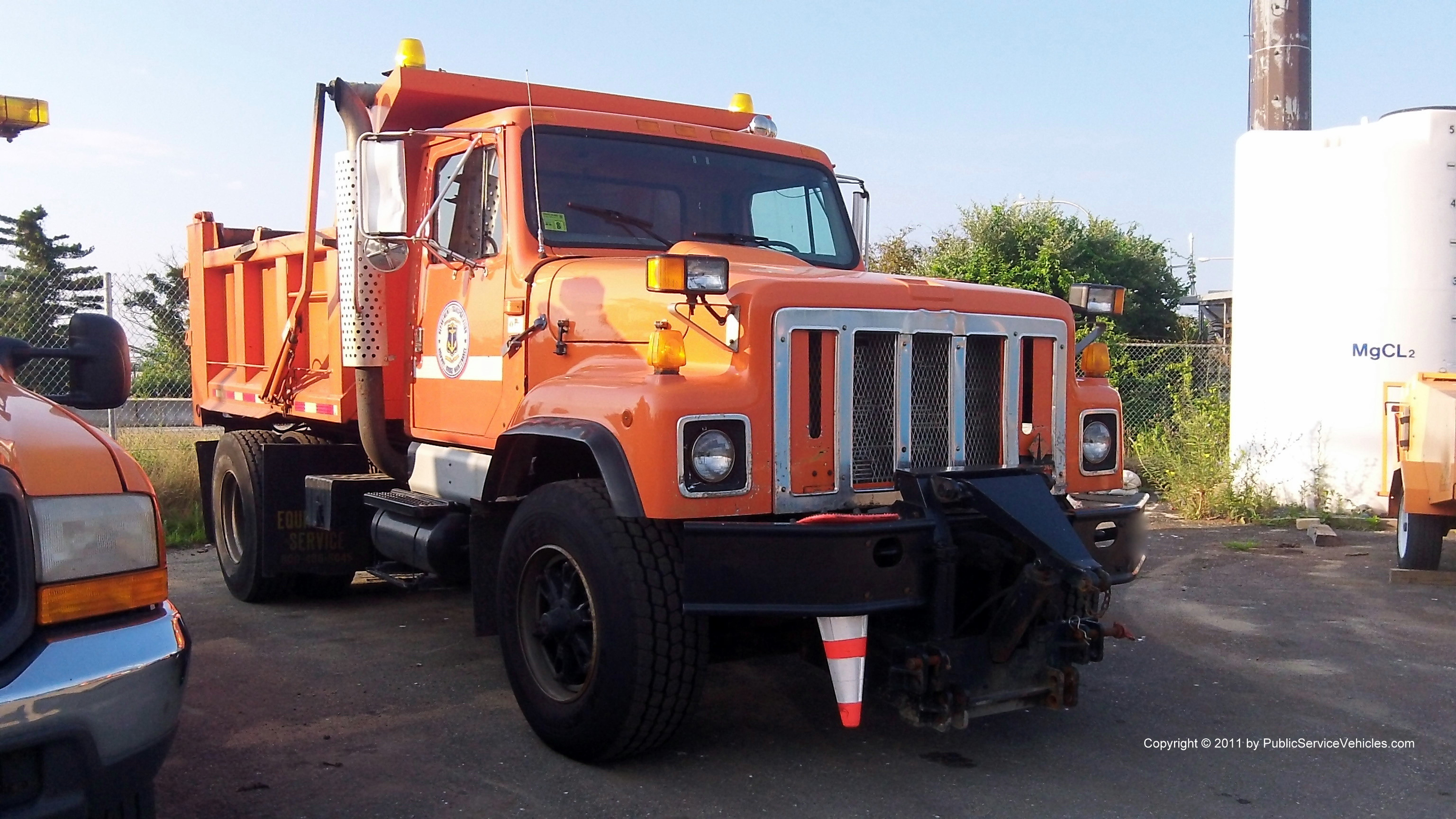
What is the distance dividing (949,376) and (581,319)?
146 cm

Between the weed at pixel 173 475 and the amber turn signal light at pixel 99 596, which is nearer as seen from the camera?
the amber turn signal light at pixel 99 596

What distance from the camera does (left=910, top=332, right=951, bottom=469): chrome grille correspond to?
4.39 metres

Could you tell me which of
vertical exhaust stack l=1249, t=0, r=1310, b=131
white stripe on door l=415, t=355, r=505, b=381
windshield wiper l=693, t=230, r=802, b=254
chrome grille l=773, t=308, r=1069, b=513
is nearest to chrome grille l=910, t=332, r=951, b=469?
chrome grille l=773, t=308, r=1069, b=513

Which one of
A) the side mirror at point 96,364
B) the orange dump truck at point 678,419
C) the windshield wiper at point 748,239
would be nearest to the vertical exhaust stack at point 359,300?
the orange dump truck at point 678,419

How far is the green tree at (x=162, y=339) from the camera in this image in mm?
9922

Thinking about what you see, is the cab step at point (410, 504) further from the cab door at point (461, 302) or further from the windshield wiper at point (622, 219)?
the windshield wiper at point (622, 219)

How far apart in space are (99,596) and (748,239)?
3416 millimetres

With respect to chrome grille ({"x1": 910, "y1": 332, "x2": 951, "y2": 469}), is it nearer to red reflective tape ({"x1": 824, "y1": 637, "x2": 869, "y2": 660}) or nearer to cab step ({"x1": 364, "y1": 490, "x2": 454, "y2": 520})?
red reflective tape ({"x1": 824, "y1": 637, "x2": 869, "y2": 660})

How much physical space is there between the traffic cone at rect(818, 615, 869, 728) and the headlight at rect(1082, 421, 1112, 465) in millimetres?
1539

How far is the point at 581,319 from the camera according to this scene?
15.4 ft

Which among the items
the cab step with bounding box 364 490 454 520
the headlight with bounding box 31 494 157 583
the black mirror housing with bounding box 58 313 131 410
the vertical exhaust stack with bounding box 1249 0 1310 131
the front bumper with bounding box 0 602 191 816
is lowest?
the front bumper with bounding box 0 602 191 816

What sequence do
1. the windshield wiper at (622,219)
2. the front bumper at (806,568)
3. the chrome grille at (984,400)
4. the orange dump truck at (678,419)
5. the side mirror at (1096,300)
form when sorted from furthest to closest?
1. the windshield wiper at (622,219)
2. the side mirror at (1096,300)
3. the chrome grille at (984,400)
4. the orange dump truck at (678,419)
5. the front bumper at (806,568)

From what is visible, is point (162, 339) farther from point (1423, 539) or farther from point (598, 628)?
point (1423, 539)

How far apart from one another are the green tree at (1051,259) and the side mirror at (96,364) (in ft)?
36.6
